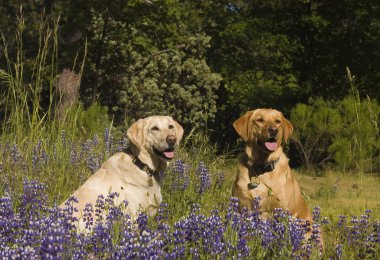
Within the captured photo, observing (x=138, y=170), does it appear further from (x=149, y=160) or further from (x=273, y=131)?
(x=273, y=131)

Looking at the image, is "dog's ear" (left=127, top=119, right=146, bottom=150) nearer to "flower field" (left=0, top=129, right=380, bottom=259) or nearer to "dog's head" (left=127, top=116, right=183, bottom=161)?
"dog's head" (left=127, top=116, right=183, bottom=161)

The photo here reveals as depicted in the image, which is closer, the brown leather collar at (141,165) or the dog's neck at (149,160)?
the brown leather collar at (141,165)

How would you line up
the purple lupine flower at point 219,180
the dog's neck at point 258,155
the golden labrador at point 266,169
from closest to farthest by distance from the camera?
the golden labrador at point 266,169
the dog's neck at point 258,155
the purple lupine flower at point 219,180

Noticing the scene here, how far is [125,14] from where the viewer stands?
46.2 feet

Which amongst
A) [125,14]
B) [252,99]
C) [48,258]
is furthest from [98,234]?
[252,99]

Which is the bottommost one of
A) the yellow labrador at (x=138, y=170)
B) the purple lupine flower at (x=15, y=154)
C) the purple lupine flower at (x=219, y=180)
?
the purple lupine flower at (x=219, y=180)

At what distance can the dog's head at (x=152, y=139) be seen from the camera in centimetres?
583

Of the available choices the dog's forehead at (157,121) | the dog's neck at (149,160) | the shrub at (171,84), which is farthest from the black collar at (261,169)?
the shrub at (171,84)

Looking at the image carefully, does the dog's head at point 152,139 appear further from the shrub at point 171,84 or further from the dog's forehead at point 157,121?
the shrub at point 171,84

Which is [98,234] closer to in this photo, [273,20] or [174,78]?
[174,78]

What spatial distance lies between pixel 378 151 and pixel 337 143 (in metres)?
1.54

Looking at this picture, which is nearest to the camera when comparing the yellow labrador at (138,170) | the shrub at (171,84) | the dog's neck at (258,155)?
the yellow labrador at (138,170)

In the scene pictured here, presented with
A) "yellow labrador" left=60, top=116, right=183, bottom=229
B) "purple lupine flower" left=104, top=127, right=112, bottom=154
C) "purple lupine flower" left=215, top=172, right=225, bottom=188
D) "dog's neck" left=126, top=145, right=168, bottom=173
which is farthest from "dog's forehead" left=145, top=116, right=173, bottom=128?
"purple lupine flower" left=104, top=127, right=112, bottom=154

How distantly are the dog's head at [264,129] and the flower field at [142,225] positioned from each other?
63 centimetres
